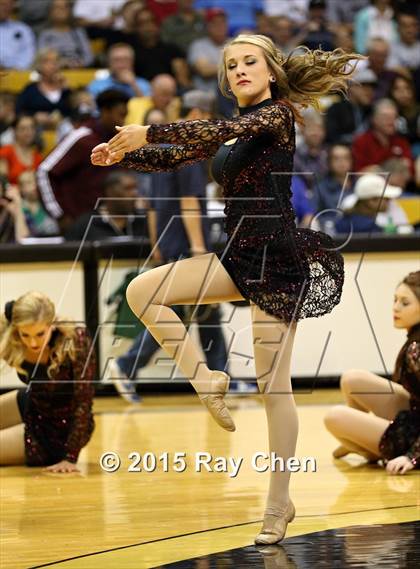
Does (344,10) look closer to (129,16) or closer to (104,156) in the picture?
(129,16)

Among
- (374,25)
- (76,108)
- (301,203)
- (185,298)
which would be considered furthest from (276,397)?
(374,25)

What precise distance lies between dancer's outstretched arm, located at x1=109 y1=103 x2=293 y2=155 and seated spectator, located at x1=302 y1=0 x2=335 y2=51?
7430 mm

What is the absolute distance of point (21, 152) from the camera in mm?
9172

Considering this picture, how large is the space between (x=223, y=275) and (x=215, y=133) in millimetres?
478

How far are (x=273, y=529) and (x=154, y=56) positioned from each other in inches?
290

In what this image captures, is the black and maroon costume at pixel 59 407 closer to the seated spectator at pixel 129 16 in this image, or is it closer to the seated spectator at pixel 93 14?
the seated spectator at pixel 129 16

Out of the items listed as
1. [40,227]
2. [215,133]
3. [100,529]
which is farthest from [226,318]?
[215,133]

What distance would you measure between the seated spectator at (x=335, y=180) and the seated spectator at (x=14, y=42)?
3.12m

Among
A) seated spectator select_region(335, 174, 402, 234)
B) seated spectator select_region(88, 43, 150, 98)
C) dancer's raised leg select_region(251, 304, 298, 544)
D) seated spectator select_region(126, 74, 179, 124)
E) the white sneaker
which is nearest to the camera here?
dancer's raised leg select_region(251, 304, 298, 544)

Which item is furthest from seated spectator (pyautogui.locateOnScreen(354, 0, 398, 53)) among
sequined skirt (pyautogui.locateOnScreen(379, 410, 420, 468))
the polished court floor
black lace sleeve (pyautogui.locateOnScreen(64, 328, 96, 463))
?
black lace sleeve (pyautogui.locateOnScreen(64, 328, 96, 463))

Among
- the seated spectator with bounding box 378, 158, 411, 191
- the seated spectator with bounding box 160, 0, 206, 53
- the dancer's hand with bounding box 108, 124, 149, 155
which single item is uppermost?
the seated spectator with bounding box 160, 0, 206, 53

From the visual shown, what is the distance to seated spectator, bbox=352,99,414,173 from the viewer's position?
9.80m

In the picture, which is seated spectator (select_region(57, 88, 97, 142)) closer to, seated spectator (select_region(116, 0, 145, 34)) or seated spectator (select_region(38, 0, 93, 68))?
seated spectator (select_region(38, 0, 93, 68))

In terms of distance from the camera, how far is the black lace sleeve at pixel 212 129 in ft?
12.0
